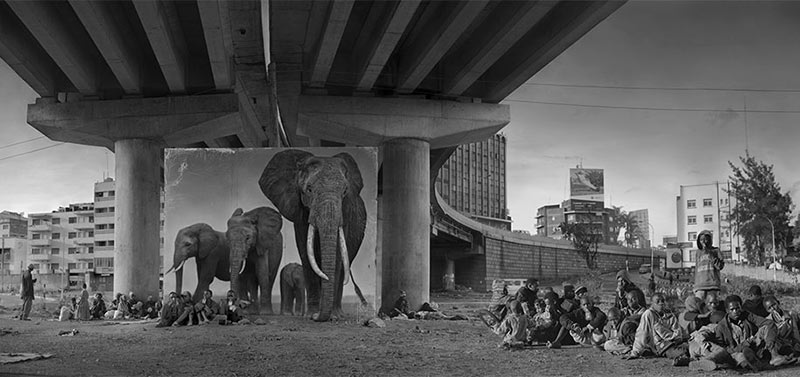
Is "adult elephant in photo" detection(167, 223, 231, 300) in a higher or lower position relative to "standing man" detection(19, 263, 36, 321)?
higher

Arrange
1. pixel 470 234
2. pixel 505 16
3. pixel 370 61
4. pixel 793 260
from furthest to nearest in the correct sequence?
pixel 470 234, pixel 370 61, pixel 505 16, pixel 793 260

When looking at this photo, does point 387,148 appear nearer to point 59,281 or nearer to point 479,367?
point 479,367

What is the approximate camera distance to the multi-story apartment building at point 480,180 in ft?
429

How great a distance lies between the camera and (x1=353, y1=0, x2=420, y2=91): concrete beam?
2541cm

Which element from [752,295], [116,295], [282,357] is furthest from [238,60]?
[752,295]

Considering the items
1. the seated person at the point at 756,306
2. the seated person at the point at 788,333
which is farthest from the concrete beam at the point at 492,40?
the seated person at the point at 788,333

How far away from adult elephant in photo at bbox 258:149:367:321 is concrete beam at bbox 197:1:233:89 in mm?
4615

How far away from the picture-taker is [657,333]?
15.1m

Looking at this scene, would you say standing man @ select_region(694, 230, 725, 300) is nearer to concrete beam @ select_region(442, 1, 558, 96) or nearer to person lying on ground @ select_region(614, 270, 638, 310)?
person lying on ground @ select_region(614, 270, 638, 310)

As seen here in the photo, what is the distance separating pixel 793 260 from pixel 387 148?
52.0 ft

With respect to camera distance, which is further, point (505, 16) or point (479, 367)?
point (505, 16)

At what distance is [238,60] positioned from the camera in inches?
1238

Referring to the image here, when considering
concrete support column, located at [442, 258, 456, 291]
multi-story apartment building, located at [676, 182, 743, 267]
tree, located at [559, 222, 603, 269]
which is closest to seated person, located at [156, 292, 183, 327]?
multi-story apartment building, located at [676, 182, 743, 267]

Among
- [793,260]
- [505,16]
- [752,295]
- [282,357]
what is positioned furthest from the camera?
[505,16]
